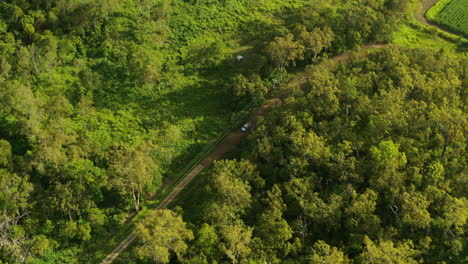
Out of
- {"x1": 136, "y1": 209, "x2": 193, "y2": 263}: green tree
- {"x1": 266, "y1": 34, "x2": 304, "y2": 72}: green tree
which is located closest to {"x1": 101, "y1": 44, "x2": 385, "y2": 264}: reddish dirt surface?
{"x1": 266, "y1": 34, "x2": 304, "y2": 72}: green tree

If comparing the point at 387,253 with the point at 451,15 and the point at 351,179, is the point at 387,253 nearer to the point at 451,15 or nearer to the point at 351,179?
the point at 351,179

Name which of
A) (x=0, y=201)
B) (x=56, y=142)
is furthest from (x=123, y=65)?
(x=0, y=201)

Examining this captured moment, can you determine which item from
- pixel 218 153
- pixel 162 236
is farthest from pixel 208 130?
pixel 162 236

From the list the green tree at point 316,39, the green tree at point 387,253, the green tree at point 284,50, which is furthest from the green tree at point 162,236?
the green tree at point 316,39

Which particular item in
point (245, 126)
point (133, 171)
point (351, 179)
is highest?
point (351, 179)

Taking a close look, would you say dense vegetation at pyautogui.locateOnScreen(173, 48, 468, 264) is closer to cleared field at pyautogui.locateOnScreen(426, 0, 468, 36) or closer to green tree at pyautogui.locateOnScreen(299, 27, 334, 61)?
green tree at pyautogui.locateOnScreen(299, 27, 334, 61)

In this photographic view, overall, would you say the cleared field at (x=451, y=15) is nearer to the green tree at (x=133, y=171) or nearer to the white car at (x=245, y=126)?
the white car at (x=245, y=126)
